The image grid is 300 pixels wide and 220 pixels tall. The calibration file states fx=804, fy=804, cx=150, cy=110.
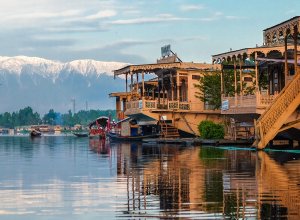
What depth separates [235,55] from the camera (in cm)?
4853

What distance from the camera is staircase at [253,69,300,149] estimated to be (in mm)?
38719

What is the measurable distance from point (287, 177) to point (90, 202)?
7702 mm

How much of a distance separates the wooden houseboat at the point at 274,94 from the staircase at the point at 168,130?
9.79m

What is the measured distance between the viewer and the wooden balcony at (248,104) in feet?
145

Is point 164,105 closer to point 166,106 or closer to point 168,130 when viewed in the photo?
point 166,106

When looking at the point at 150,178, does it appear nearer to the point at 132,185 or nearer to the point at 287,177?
the point at 132,185

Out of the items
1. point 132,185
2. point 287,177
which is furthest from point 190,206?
point 287,177

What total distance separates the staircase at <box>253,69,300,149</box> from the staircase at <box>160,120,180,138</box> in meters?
24.1

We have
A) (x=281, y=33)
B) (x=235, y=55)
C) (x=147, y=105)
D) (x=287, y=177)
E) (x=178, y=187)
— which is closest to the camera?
(x=178, y=187)

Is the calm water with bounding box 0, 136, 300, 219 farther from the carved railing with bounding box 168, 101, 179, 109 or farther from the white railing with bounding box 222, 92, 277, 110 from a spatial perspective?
the carved railing with bounding box 168, 101, 179, 109

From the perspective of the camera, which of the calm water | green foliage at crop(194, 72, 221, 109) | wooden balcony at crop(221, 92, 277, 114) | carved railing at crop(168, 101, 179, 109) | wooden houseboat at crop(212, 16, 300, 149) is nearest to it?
the calm water

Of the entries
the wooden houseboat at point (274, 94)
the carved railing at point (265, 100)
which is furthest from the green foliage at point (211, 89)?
the carved railing at point (265, 100)

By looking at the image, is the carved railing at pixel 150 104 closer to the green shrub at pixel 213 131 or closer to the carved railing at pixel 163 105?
the carved railing at pixel 163 105

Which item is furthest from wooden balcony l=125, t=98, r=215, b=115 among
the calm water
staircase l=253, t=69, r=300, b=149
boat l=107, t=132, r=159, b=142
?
the calm water
